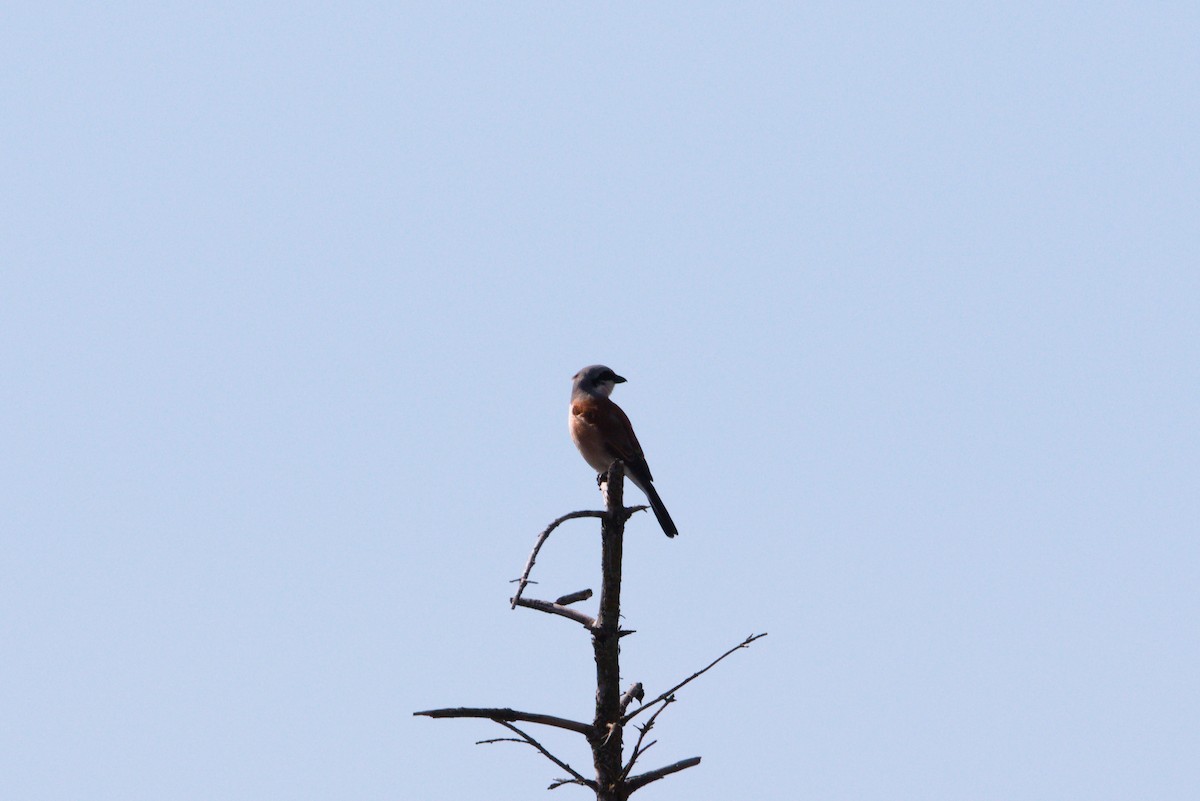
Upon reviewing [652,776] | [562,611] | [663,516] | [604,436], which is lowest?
[652,776]

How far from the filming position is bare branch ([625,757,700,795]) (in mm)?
8734

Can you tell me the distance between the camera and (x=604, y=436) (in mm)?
12930

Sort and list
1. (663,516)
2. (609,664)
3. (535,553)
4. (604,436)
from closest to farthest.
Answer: (535,553), (609,664), (663,516), (604,436)

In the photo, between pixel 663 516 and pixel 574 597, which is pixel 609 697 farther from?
pixel 663 516

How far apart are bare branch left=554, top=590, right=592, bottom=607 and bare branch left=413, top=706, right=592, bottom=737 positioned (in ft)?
2.49

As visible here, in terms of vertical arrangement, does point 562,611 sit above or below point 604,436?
below

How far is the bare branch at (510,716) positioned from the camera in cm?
809

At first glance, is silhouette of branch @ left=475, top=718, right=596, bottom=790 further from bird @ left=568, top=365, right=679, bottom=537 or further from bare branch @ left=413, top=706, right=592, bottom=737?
bird @ left=568, top=365, right=679, bottom=537

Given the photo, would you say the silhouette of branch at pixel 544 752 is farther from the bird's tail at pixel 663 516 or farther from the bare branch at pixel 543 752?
the bird's tail at pixel 663 516

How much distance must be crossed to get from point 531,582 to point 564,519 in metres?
0.76

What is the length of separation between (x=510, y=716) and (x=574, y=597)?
3.15ft

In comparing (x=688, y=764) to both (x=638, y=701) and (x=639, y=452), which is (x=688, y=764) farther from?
(x=639, y=452)

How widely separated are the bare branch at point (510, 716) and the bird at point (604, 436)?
3854mm

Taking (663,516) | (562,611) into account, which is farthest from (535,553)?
(663,516)
